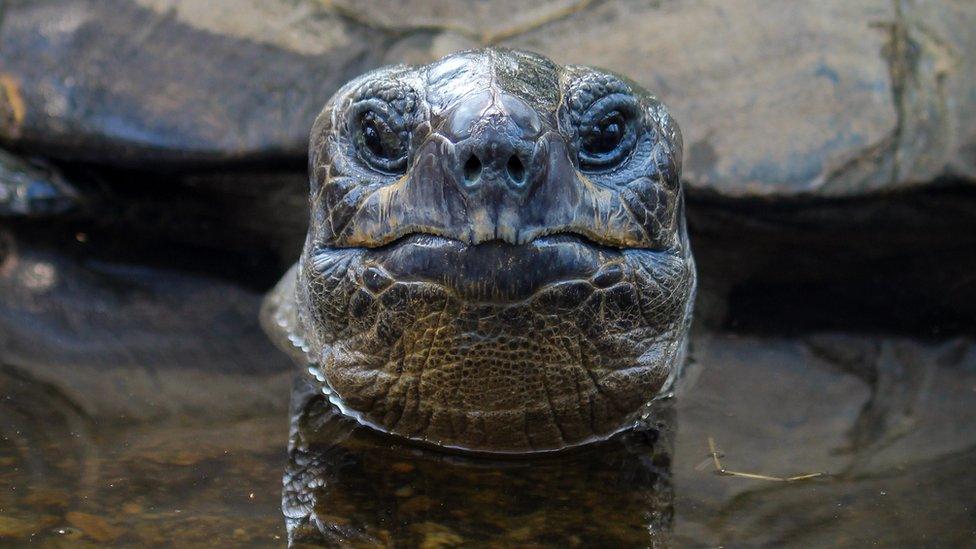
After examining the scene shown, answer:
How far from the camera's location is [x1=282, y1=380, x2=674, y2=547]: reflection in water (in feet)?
6.71

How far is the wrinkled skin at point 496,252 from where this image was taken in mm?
2051

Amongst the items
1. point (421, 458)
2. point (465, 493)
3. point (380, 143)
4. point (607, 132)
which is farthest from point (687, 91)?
point (465, 493)

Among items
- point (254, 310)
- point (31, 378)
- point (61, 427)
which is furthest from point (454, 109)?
point (254, 310)

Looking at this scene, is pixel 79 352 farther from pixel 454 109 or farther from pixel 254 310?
pixel 454 109

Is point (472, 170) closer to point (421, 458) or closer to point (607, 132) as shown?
point (607, 132)

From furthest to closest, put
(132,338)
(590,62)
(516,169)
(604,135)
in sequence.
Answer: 1. (590,62)
2. (132,338)
3. (604,135)
4. (516,169)

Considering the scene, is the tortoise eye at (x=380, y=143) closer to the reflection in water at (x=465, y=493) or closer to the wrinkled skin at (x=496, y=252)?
the wrinkled skin at (x=496, y=252)

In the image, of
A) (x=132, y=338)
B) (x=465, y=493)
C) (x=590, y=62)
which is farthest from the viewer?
(x=590, y=62)

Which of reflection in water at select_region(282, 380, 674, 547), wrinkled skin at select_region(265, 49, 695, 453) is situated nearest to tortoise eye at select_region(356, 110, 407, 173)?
wrinkled skin at select_region(265, 49, 695, 453)

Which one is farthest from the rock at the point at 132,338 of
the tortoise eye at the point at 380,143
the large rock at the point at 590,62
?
the tortoise eye at the point at 380,143

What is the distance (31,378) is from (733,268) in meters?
2.35

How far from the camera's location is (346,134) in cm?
249

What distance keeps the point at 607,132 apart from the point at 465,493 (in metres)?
0.80

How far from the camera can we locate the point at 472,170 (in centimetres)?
201
